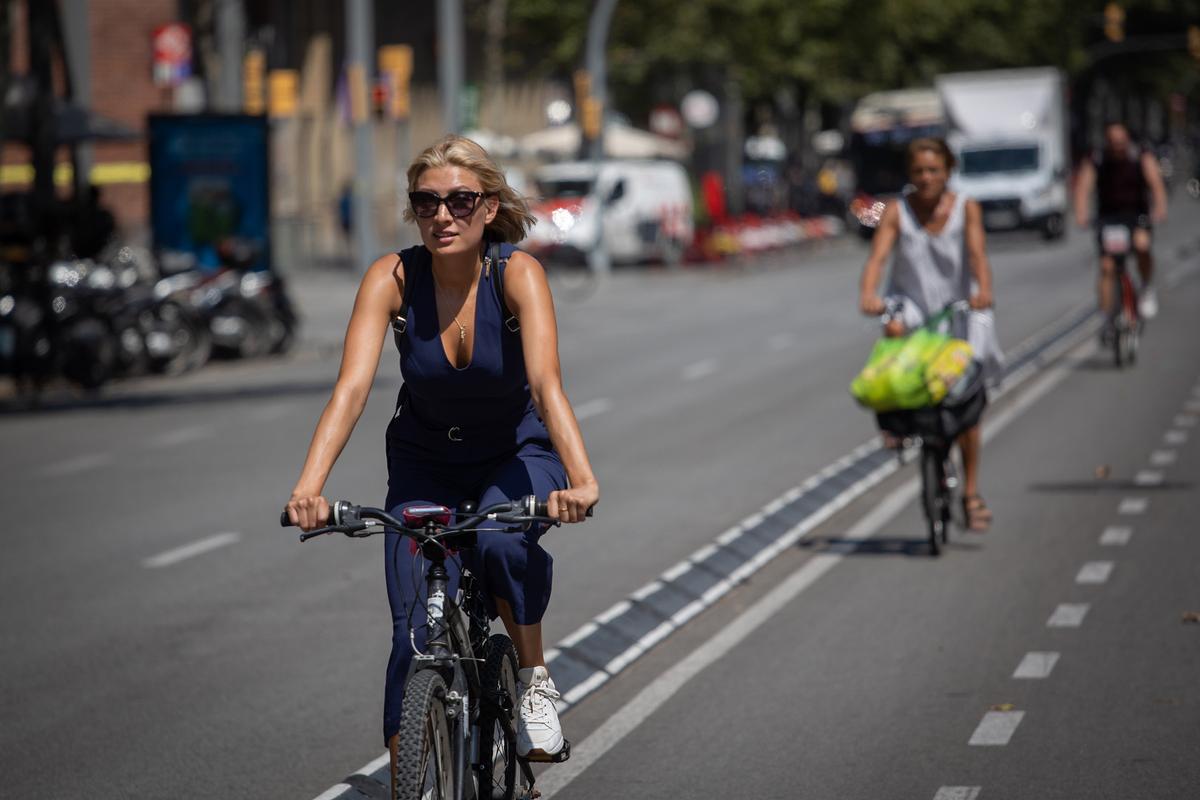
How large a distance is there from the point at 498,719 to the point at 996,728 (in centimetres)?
200

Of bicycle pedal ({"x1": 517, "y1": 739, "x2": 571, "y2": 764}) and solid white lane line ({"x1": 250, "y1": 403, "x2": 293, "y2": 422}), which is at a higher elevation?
bicycle pedal ({"x1": 517, "y1": 739, "x2": 571, "y2": 764})

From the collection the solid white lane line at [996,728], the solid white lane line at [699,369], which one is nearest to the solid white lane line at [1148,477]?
the solid white lane line at [996,728]

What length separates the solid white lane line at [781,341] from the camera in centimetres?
2338

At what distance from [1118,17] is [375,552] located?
5616 cm

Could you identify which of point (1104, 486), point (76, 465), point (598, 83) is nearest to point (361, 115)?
point (598, 83)

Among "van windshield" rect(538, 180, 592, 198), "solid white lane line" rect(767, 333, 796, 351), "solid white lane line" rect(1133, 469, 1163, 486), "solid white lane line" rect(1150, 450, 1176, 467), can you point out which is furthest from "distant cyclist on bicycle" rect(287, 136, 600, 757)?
"van windshield" rect(538, 180, 592, 198)

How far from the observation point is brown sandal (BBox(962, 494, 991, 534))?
406 inches

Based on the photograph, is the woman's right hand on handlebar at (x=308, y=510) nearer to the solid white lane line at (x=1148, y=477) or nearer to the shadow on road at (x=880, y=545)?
Result: the shadow on road at (x=880, y=545)

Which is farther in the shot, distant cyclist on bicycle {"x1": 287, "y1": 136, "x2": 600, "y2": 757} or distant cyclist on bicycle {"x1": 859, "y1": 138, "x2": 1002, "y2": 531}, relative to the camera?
distant cyclist on bicycle {"x1": 859, "y1": 138, "x2": 1002, "y2": 531}

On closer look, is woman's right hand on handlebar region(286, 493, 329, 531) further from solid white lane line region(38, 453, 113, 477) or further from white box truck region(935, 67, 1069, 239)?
white box truck region(935, 67, 1069, 239)

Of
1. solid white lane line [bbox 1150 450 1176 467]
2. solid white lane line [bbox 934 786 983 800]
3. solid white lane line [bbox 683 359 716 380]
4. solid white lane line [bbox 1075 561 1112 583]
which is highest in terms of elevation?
solid white lane line [bbox 934 786 983 800]

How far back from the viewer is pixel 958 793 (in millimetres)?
5957

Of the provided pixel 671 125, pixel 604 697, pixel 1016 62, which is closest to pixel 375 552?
pixel 604 697

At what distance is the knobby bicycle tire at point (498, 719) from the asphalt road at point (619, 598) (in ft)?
2.62
